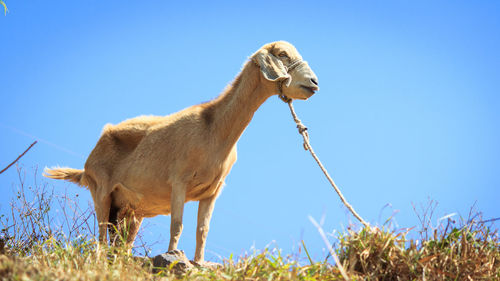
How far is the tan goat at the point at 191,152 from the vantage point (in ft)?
22.0

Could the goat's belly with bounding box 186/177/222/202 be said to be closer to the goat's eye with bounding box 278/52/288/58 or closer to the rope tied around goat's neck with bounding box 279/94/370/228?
the rope tied around goat's neck with bounding box 279/94/370/228

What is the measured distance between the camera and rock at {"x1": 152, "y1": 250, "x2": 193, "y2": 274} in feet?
17.8

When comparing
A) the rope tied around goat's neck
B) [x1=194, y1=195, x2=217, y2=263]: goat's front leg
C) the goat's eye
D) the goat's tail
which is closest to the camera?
the rope tied around goat's neck

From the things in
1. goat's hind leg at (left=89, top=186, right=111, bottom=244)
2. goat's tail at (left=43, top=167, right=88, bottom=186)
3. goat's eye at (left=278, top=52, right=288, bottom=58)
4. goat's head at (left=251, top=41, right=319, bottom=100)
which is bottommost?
goat's hind leg at (left=89, top=186, right=111, bottom=244)

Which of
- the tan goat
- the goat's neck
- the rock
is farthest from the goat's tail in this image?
the rock

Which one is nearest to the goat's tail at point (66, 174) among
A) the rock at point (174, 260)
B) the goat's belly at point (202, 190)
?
the goat's belly at point (202, 190)

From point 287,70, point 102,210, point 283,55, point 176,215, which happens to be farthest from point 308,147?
point 102,210

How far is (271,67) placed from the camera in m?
6.71

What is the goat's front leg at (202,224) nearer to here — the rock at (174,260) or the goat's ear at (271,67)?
the rock at (174,260)

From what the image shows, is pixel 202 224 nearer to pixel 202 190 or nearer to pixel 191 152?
pixel 202 190

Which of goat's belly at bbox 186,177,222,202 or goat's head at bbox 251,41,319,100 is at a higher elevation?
goat's head at bbox 251,41,319,100

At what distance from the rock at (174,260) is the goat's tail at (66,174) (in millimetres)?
3509

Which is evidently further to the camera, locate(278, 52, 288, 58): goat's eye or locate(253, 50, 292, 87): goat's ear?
locate(278, 52, 288, 58): goat's eye

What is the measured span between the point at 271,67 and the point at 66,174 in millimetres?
4130
